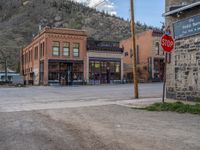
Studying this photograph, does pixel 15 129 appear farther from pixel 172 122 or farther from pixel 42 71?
pixel 42 71

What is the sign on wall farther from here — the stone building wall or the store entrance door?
the store entrance door

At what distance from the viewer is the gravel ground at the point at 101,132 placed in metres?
6.96

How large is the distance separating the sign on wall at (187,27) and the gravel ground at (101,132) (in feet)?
18.6

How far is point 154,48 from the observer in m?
61.1

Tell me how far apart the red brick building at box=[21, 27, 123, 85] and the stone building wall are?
3680 centimetres

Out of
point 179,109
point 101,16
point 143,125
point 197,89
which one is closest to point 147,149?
point 143,125

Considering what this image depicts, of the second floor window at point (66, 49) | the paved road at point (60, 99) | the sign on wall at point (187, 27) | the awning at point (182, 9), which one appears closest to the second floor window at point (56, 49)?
the second floor window at point (66, 49)

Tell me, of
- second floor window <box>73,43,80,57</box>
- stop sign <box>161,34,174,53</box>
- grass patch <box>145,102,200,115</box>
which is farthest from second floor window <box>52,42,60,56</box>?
grass patch <box>145,102,200,115</box>

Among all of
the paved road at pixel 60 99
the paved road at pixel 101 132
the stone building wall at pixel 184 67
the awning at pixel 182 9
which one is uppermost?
the awning at pixel 182 9

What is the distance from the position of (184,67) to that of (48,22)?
10119 cm

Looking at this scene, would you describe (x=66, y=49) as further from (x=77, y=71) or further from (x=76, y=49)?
(x=77, y=71)

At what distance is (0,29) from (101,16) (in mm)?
36350

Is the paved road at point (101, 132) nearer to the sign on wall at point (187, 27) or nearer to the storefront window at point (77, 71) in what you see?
the sign on wall at point (187, 27)

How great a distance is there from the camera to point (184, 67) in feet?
54.3
